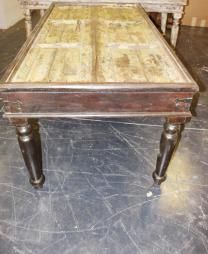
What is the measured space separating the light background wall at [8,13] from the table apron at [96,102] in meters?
3.44

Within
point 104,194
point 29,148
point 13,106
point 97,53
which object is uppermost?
point 97,53

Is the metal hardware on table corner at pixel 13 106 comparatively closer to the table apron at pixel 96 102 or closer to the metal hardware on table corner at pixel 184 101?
the table apron at pixel 96 102

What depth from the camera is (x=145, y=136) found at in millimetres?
1918

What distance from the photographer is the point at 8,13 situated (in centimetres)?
409

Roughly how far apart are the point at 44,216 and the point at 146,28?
1.36 m

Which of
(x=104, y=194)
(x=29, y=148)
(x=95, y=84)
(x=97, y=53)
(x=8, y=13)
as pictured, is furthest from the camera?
(x=8, y=13)

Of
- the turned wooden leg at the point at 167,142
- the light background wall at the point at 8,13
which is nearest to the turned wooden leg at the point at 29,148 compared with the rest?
the turned wooden leg at the point at 167,142

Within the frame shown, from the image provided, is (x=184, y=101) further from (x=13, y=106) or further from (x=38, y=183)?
(x=38, y=183)

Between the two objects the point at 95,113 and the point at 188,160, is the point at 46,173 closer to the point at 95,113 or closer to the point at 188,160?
the point at 95,113

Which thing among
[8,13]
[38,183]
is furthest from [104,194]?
[8,13]

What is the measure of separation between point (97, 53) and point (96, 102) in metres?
0.37

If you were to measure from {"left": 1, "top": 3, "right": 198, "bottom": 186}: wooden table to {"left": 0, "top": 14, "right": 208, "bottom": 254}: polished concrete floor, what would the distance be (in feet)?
0.43

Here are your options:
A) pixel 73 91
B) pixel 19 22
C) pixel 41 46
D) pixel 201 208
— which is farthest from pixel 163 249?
pixel 19 22

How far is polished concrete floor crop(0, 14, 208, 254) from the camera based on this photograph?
126 centimetres
